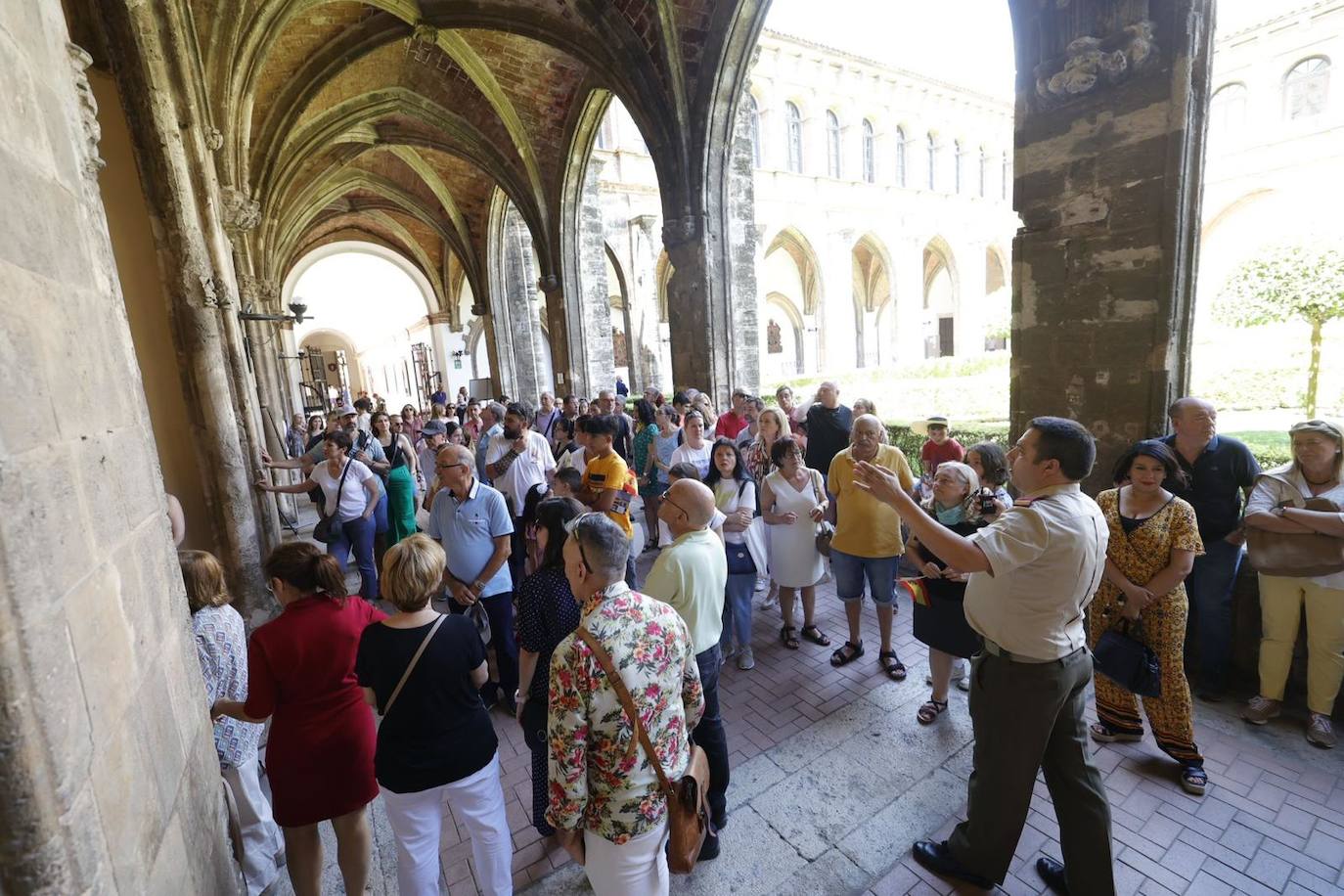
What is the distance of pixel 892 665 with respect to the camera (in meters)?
4.05

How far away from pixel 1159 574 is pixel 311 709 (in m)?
3.85

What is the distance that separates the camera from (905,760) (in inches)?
127

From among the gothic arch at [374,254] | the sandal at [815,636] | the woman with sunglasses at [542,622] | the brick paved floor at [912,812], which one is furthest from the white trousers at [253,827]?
the gothic arch at [374,254]

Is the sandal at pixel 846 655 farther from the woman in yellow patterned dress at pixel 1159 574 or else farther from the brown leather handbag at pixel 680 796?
the brown leather handbag at pixel 680 796

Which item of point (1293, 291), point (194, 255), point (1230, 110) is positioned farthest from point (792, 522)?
point (1230, 110)

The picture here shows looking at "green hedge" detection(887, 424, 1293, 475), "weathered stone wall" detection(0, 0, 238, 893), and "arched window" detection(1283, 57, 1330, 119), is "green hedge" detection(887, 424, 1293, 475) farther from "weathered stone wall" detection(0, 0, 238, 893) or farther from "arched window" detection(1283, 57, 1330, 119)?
"arched window" detection(1283, 57, 1330, 119)

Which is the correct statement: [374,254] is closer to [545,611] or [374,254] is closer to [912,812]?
[545,611]

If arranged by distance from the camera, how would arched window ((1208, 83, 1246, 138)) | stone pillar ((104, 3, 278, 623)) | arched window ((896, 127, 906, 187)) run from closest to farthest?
stone pillar ((104, 3, 278, 623))
arched window ((1208, 83, 1246, 138))
arched window ((896, 127, 906, 187))

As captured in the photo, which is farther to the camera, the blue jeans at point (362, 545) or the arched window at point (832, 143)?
the arched window at point (832, 143)

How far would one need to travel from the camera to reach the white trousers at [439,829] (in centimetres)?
212

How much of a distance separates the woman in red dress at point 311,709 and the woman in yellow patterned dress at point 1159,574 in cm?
357

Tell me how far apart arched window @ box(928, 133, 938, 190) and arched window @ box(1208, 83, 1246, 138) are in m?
10.4

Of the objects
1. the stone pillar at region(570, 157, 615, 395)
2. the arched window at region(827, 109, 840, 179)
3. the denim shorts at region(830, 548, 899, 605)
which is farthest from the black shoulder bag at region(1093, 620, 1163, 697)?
the arched window at region(827, 109, 840, 179)

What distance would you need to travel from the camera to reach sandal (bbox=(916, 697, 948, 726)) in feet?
11.5
